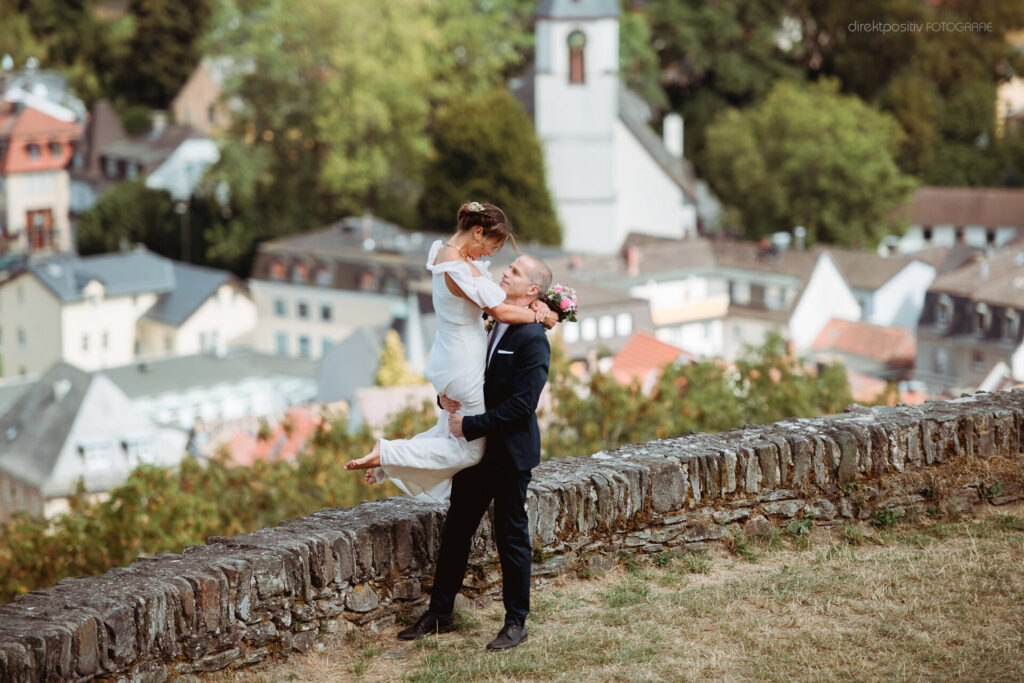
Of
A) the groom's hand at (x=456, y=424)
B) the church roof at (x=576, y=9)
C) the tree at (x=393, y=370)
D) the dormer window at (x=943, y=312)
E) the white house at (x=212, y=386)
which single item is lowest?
the white house at (x=212, y=386)

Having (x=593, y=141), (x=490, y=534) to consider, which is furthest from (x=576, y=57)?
(x=490, y=534)

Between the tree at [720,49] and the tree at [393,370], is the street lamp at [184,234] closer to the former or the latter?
the tree at [720,49]

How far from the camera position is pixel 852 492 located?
8.79 m

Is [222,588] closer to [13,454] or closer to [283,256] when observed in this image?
[13,454]

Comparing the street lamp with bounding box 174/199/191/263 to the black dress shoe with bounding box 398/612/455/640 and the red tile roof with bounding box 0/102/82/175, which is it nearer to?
the red tile roof with bounding box 0/102/82/175

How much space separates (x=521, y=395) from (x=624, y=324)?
3959 centimetres

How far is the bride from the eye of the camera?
22.9 feet

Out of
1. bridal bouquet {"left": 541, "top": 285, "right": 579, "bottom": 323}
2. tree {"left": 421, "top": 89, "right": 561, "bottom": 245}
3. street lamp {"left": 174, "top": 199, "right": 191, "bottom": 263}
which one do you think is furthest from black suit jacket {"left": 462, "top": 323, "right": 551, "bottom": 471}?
street lamp {"left": 174, "top": 199, "right": 191, "bottom": 263}

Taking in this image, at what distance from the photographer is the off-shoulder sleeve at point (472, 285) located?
272 inches

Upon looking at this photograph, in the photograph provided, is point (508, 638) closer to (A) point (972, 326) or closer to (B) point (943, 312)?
(A) point (972, 326)

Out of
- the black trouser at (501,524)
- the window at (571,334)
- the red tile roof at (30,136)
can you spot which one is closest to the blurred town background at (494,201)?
the red tile roof at (30,136)

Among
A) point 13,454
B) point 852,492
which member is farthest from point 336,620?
point 13,454

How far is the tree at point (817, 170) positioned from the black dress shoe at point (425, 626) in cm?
5591

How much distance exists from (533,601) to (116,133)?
77.1 meters
